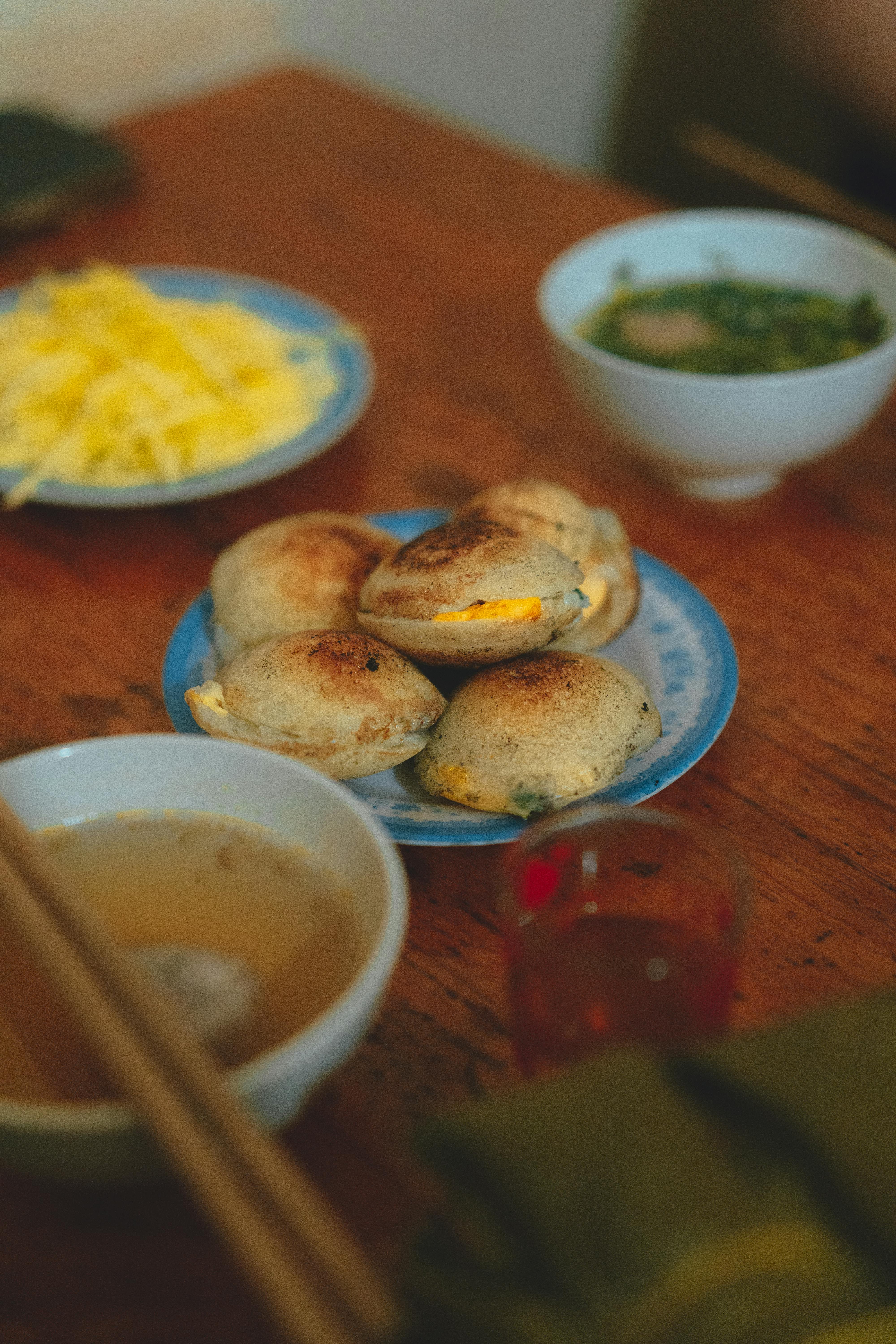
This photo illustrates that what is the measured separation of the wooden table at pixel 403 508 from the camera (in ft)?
1.99

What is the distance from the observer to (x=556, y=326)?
→ 4.13 feet

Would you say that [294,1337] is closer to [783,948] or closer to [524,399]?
[783,948]

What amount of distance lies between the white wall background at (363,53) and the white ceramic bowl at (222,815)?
1925 millimetres

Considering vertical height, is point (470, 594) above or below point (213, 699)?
above

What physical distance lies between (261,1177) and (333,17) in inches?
124

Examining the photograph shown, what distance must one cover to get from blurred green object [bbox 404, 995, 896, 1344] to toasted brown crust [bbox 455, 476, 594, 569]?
22.3 inches

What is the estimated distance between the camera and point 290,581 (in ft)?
3.10

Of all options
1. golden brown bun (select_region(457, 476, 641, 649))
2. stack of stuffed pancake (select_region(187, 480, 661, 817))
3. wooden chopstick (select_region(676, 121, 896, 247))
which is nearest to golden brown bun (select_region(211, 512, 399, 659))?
stack of stuffed pancake (select_region(187, 480, 661, 817))

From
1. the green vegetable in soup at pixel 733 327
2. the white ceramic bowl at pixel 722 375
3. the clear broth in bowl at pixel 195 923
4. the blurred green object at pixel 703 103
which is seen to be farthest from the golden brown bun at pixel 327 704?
the blurred green object at pixel 703 103

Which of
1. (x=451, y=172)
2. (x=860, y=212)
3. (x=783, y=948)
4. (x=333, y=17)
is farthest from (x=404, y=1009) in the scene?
(x=333, y=17)

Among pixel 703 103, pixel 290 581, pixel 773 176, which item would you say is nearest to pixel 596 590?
pixel 290 581

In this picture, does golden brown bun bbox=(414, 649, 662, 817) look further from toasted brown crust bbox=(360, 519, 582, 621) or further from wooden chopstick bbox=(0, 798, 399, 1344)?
wooden chopstick bbox=(0, 798, 399, 1344)

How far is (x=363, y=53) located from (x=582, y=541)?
8.61 feet

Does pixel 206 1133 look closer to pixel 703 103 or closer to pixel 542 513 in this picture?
pixel 542 513
